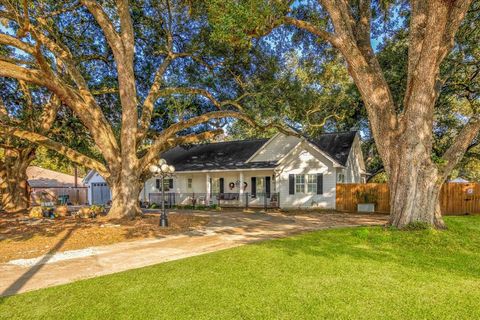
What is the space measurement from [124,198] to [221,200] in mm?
10528

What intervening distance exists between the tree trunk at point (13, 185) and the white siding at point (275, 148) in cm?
1405

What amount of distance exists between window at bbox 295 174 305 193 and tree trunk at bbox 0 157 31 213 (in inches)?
622

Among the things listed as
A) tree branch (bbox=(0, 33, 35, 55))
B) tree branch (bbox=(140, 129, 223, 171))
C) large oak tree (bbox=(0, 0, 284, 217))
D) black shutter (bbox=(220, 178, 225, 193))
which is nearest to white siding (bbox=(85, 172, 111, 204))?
black shutter (bbox=(220, 178, 225, 193))

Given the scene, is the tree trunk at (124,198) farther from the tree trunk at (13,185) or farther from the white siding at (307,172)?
the white siding at (307,172)

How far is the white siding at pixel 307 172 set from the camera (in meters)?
18.6

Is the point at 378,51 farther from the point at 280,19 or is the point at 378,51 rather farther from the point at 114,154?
the point at 114,154

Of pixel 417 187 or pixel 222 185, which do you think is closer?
pixel 417 187

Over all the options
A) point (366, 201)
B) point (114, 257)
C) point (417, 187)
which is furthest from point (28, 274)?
point (366, 201)

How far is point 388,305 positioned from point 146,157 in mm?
11234

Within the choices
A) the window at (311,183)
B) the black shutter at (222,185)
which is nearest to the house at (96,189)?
the black shutter at (222,185)

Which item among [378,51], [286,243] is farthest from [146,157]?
[378,51]

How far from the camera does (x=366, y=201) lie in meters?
17.5

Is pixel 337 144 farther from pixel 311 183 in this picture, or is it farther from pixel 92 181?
pixel 92 181

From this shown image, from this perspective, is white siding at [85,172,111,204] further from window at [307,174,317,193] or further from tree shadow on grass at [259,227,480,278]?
tree shadow on grass at [259,227,480,278]
